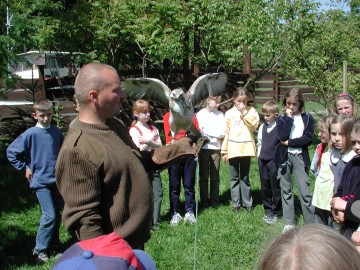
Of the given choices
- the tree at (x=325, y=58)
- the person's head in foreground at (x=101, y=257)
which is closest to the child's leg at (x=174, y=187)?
the person's head in foreground at (x=101, y=257)

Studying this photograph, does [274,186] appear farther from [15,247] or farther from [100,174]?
[100,174]

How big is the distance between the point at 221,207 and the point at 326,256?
5419mm

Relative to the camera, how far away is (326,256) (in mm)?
1284

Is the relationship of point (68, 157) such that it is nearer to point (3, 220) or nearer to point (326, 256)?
point (326, 256)

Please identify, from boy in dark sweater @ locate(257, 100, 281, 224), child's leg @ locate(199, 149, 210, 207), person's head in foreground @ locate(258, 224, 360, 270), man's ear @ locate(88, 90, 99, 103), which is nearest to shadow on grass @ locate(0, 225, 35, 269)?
child's leg @ locate(199, 149, 210, 207)

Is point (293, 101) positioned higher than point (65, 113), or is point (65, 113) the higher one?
point (293, 101)

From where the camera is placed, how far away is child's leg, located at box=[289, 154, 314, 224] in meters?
5.57

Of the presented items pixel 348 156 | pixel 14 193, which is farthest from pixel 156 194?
pixel 348 156

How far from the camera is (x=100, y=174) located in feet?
7.91

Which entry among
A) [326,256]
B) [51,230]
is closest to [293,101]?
[51,230]

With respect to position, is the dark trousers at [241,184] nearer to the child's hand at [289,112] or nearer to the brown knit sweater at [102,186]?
the child's hand at [289,112]

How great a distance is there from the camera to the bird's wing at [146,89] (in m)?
6.48

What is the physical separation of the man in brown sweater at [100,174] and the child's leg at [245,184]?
4.05 metres

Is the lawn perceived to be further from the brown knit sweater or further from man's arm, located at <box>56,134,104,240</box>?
man's arm, located at <box>56,134,104,240</box>
